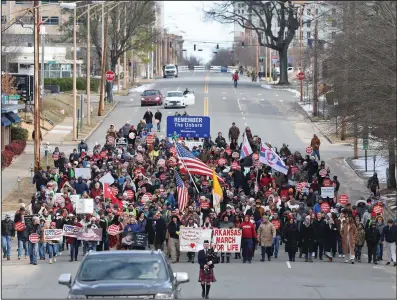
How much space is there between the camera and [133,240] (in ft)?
88.9

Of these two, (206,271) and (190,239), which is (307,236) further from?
(206,271)

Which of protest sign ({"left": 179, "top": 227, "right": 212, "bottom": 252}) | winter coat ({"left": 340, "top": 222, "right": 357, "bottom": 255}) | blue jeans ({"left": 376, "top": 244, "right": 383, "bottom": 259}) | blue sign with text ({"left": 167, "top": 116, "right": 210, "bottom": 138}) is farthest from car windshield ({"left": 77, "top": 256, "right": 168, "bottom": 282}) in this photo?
blue sign with text ({"left": 167, "top": 116, "right": 210, "bottom": 138})

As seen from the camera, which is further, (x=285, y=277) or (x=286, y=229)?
(x=286, y=229)

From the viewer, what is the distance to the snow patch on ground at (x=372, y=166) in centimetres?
4472

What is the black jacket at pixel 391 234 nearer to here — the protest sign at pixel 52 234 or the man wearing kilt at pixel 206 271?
the man wearing kilt at pixel 206 271

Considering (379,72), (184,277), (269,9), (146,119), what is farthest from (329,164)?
(269,9)

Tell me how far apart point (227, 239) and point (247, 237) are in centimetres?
50

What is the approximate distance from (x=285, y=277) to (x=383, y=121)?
27.6 feet

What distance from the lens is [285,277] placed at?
81.1 feet

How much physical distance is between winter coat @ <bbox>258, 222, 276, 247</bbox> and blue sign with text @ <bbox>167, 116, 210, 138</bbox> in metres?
16.0

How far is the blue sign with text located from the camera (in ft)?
142

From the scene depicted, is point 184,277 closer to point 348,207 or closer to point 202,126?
point 348,207

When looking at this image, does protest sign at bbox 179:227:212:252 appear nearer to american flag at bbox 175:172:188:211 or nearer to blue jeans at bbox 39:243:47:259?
american flag at bbox 175:172:188:211

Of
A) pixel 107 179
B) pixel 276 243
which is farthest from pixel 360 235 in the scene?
pixel 107 179
